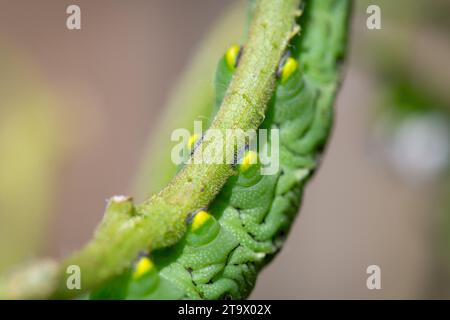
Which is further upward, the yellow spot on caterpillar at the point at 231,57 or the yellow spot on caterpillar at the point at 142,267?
the yellow spot on caterpillar at the point at 231,57

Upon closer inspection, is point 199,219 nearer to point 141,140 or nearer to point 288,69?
point 288,69

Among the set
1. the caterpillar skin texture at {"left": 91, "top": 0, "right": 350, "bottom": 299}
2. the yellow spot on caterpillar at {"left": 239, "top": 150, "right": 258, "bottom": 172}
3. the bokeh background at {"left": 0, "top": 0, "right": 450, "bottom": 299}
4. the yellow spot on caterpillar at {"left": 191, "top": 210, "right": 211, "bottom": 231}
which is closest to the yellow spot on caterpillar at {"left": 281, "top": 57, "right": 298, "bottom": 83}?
the caterpillar skin texture at {"left": 91, "top": 0, "right": 350, "bottom": 299}

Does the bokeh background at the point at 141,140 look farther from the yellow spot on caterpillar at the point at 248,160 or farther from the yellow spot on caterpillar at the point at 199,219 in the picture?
the yellow spot on caterpillar at the point at 199,219

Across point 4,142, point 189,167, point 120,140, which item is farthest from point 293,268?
point 189,167

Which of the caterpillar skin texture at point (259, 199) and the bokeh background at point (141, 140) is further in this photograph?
the bokeh background at point (141, 140)

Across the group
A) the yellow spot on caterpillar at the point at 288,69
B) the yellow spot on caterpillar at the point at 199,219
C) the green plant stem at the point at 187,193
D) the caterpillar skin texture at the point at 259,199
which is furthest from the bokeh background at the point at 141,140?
the yellow spot on caterpillar at the point at 199,219

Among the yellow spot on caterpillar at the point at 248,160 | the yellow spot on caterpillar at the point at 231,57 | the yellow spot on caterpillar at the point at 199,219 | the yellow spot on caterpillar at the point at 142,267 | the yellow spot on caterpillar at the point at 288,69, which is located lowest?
the yellow spot on caterpillar at the point at 142,267

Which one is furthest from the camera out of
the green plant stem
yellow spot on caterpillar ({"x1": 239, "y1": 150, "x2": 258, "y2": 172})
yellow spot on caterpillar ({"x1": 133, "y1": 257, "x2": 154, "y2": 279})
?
yellow spot on caterpillar ({"x1": 239, "y1": 150, "x2": 258, "y2": 172})

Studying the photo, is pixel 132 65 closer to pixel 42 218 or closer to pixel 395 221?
pixel 395 221

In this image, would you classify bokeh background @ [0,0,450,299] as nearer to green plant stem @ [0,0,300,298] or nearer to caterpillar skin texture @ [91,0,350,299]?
caterpillar skin texture @ [91,0,350,299]
